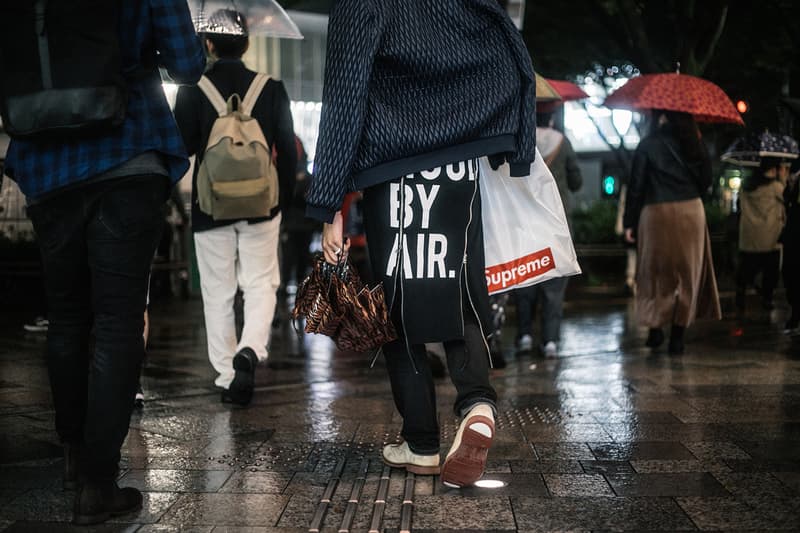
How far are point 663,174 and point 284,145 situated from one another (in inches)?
131

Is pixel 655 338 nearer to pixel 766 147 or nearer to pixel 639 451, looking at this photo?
pixel 639 451

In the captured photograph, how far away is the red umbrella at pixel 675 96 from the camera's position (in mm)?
7750

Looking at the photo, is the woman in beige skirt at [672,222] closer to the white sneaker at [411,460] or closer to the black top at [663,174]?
the black top at [663,174]

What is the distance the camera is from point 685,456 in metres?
4.22

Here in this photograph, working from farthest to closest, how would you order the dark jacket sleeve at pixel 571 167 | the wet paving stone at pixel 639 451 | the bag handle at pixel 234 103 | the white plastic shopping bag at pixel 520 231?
1. the dark jacket sleeve at pixel 571 167
2. the bag handle at pixel 234 103
3. the wet paving stone at pixel 639 451
4. the white plastic shopping bag at pixel 520 231

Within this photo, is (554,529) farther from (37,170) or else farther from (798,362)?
(798,362)

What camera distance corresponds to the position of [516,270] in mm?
4141

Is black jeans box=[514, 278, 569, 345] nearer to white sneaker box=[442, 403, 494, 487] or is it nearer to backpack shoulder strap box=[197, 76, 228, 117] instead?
backpack shoulder strap box=[197, 76, 228, 117]

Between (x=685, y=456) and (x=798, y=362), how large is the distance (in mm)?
3498

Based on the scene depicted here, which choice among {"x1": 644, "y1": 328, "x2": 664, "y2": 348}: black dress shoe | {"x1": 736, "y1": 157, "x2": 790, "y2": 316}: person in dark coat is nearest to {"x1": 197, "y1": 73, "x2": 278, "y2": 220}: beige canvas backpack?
{"x1": 644, "y1": 328, "x2": 664, "y2": 348}: black dress shoe

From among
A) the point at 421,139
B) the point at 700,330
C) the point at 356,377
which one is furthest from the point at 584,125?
the point at 421,139

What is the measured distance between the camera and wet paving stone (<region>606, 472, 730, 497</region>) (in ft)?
11.9

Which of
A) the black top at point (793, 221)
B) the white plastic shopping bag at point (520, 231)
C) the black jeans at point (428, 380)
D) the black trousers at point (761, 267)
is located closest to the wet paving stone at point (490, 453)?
the black jeans at point (428, 380)

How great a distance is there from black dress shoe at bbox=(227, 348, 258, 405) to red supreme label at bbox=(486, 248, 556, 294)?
1.99 meters
